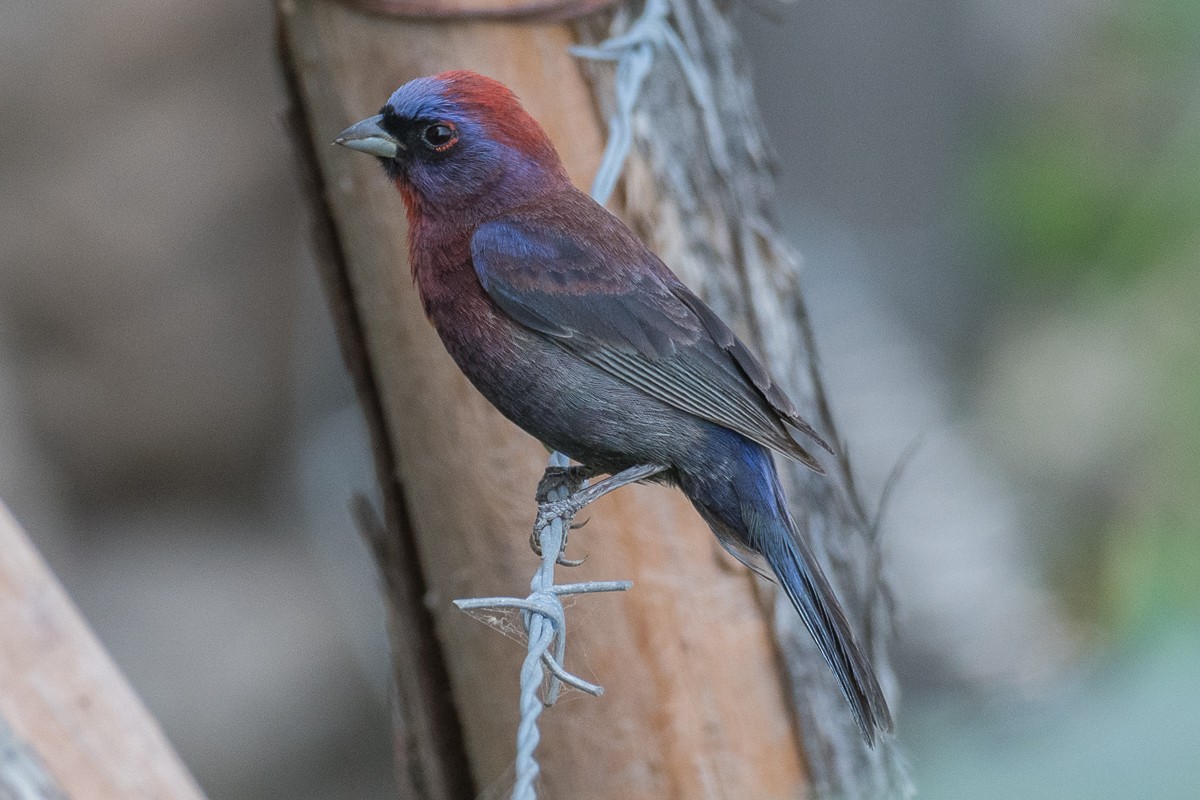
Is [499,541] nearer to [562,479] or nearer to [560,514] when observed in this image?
[562,479]

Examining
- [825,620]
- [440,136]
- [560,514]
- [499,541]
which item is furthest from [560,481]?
[440,136]

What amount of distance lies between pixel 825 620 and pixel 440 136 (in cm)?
120

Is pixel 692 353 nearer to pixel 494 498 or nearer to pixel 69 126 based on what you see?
pixel 494 498

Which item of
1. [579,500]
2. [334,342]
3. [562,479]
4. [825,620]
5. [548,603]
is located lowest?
[334,342]

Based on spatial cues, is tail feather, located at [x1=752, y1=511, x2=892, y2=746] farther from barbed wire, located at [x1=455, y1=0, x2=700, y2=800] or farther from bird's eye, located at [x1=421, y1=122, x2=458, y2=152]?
bird's eye, located at [x1=421, y1=122, x2=458, y2=152]

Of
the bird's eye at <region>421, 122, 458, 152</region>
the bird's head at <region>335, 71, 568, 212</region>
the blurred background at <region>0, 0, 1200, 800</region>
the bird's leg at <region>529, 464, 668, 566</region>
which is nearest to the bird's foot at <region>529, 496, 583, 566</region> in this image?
the bird's leg at <region>529, 464, 668, 566</region>

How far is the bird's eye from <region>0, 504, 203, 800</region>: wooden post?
1.09 metres

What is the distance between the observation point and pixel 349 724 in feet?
17.6

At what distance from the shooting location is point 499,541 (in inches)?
105

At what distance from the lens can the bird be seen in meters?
2.39

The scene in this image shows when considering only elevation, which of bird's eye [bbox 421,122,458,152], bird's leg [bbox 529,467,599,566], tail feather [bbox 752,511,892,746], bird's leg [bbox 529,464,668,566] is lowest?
tail feather [bbox 752,511,892,746]

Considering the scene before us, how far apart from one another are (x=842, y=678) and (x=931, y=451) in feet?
12.9

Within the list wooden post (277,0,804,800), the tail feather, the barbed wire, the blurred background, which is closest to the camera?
the barbed wire

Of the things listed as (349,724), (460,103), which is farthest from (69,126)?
(460,103)
